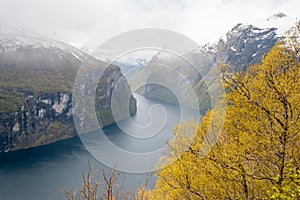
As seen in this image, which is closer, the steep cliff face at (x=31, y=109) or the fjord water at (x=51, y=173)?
the fjord water at (x=51, y=173)

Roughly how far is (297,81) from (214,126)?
320 centimetres

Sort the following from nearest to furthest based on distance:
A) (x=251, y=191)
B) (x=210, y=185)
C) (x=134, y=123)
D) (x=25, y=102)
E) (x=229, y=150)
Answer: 1. (x=229, y=150)
2. (x=251, y=191)
3. (x=210, y=185)
4. (x=134, y=123)
5. (x=25, y=102)

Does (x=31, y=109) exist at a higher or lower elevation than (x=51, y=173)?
higher

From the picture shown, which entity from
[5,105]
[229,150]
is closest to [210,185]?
[229,150]

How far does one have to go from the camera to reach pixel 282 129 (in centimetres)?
753

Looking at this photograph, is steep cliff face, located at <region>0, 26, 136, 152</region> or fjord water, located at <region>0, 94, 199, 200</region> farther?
steep cliff face, located at <region>0, 26, 136, 152</region>

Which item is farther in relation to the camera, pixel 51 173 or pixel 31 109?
pixel 31 109

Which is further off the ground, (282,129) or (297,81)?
(297,81)

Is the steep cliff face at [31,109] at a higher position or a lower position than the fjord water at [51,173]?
higher

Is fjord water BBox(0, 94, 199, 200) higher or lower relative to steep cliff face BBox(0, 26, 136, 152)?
lower

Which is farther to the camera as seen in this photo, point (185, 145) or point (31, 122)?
point (31, 122)

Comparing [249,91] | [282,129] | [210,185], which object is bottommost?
[210,185]

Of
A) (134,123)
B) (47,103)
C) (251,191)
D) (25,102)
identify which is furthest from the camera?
(47,103)

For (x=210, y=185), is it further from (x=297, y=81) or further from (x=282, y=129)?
(x=297, y=81)
